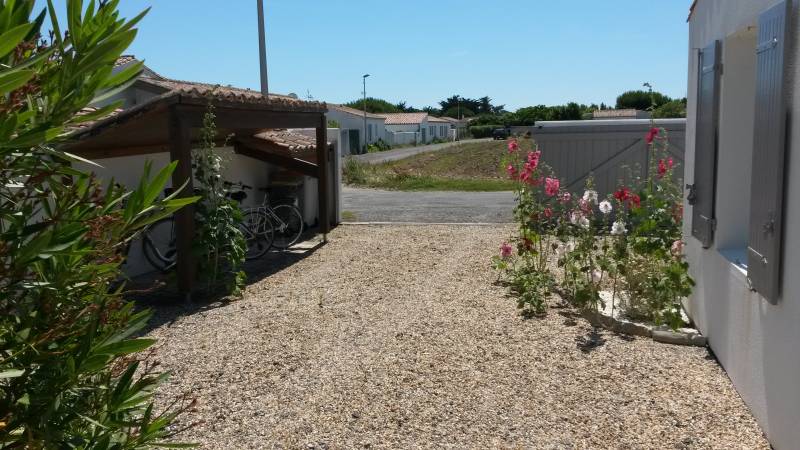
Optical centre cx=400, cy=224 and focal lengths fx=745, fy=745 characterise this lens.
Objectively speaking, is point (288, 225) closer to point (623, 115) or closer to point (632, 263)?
point (632, 263)

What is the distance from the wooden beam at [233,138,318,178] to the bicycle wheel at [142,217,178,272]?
270 centimetres

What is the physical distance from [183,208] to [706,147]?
193 inches

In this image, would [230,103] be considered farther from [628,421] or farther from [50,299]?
[50,299]

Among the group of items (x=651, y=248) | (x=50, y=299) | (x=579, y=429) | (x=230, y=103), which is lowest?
(x=579, y=429)

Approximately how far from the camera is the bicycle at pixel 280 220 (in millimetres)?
10695

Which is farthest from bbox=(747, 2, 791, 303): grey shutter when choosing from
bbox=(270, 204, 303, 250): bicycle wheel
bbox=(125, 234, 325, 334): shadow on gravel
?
bbox=(270, 204, 303, 250): bicycle wheel

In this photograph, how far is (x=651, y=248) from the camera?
6559 millimetres

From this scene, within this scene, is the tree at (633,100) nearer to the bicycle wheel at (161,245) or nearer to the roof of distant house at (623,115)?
the roof of distant house at (623,115)

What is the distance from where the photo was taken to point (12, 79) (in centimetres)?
135

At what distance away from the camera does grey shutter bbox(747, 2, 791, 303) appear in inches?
149

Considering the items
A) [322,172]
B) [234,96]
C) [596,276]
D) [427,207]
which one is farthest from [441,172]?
[596,276]

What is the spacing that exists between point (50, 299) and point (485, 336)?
15.9ft

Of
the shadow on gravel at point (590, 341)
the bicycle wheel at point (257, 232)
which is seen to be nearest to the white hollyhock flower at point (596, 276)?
the shadow on gravel at point (590, 341)

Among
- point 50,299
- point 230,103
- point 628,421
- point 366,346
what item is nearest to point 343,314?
point 366,346
